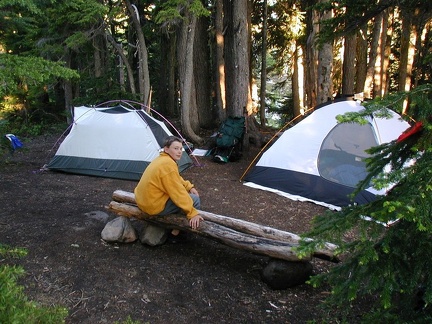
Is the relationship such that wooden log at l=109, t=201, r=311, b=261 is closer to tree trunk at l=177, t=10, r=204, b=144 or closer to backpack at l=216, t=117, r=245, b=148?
backpack at l=216, t=117, r=245, b=148

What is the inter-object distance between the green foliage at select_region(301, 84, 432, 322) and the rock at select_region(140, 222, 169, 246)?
8.57ft

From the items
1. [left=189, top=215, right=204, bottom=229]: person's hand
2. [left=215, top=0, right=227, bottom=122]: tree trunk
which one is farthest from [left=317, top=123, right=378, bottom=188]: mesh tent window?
[left=215, top=0, right=227, bottom=122]: tree trunk

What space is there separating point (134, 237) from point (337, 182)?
142 inches

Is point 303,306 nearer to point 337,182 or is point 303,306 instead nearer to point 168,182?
point 168,182

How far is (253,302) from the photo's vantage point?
11.0 feet

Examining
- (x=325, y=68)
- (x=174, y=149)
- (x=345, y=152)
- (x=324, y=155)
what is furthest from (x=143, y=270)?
(x=325, y=68)

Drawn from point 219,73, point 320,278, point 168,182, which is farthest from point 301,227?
point 219,73

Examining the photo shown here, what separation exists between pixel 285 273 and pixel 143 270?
4.93 feet

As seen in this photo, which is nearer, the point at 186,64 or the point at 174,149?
the point at 174,149

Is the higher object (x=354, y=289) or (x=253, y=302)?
(x=354, y=289)

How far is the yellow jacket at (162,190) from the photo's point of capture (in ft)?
12.4

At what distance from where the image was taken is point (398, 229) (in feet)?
5.83

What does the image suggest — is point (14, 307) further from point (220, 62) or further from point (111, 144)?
point (220, 62)

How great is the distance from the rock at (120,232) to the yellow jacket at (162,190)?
455 millimetres
